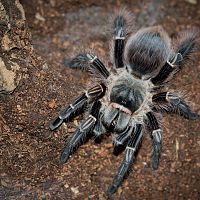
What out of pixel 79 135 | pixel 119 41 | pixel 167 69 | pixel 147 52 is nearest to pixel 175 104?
pixel 167 69

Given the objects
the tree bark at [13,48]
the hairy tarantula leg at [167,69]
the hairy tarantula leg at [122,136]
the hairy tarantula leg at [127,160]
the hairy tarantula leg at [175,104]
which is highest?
the tree bark at [13,48]

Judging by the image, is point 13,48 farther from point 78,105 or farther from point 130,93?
point 130,93

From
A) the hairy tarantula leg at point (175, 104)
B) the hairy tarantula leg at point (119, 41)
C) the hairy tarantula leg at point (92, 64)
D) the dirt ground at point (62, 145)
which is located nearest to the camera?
the dirt ground at point (62, 145)

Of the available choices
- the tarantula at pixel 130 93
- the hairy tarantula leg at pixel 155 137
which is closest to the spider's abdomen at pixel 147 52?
the tarantula at pixel 130 93

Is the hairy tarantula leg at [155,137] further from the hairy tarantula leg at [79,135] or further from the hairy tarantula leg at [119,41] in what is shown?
the hairy tarantula leg at [119,41]

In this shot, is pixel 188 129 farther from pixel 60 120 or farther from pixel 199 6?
pixel 199 6

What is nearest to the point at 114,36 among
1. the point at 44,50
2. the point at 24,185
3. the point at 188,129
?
the point at 44,50
